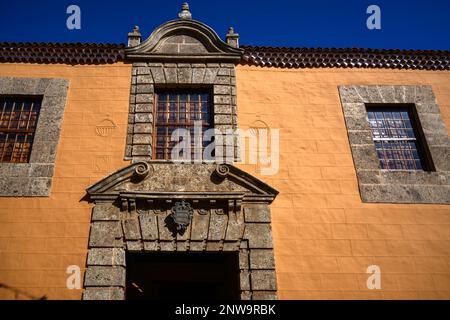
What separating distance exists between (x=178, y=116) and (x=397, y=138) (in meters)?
4.26

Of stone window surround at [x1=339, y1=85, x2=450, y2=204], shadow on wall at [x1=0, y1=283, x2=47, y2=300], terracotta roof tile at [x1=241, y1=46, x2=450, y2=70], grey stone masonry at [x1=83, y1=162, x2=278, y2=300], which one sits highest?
terracotta roof tile at [x1=241, y1=46, x2=450, y2=70]

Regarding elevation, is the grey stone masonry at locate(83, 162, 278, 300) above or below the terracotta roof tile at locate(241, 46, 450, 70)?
below

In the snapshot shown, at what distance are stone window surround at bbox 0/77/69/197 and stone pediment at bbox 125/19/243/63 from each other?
1.66m

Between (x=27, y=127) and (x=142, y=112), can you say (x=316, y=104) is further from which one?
(x=27, y=127)

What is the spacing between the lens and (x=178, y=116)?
702cm

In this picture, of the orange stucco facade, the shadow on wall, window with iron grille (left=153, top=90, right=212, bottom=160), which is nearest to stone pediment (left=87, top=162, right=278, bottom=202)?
the orange stucco facade

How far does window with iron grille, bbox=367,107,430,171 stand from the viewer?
22.3 ft

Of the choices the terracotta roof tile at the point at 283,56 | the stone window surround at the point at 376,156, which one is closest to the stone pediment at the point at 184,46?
the terracotta roof tile at the point at 283,56

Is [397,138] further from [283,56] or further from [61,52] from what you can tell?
[61,52]

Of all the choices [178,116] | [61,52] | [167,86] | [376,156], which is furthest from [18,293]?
[376,156]

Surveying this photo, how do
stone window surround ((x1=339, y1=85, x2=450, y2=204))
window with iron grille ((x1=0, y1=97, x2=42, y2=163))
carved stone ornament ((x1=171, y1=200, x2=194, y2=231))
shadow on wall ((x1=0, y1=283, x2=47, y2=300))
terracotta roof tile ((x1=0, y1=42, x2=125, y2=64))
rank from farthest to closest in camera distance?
terracotta roof tile ((x1=0, y1=42, x2=125, y2=64)) → window with iron grille ((x1=0, y1=97, x2=42, y2=163)) → stone window surround ((x1=339, y1=85, x2=450, y2=204)) → carved stone ornament ((x1=171, y1=200, x2=194, y2=231)) → shadow on wall ((x1=0, y1=283, x2=47, y2=300))

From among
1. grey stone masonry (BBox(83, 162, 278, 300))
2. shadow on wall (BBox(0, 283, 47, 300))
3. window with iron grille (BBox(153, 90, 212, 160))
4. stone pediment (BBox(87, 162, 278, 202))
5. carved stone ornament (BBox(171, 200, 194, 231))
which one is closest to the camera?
shadow on wall (BBox(0, 283, 47, 300))

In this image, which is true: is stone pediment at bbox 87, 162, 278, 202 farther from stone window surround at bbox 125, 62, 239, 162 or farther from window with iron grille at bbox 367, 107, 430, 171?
window with iron grille at bbox 367, 107, 430, 171
